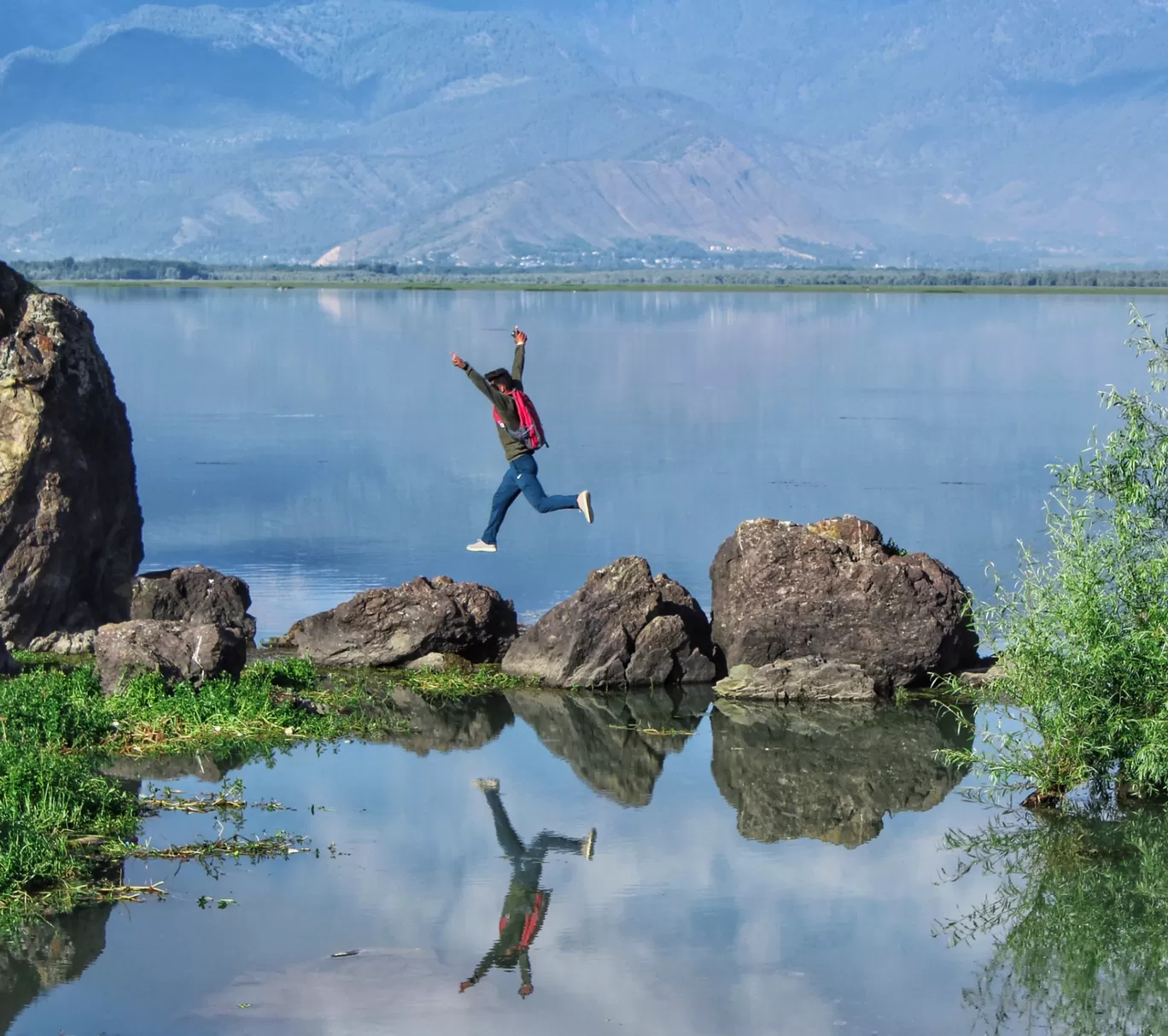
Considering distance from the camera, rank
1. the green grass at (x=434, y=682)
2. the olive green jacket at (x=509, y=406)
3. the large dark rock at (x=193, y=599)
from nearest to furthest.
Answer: the green grass at (x=434, y=682) → the olive green jacket at (x=509, y=406) → the large dark rock at (x=193, y=599)

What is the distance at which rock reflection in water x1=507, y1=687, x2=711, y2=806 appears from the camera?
631 inches

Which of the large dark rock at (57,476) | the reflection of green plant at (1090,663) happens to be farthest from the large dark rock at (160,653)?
the reflection of green plant at (1090,663)

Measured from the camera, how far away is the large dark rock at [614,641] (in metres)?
19.0

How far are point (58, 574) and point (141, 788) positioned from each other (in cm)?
669

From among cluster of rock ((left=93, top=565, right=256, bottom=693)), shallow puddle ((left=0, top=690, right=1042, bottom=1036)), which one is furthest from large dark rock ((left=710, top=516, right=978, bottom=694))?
cluster of rock ((left=93, top=565, right=256, bottom=693))

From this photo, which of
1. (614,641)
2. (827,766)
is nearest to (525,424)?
(614,641)

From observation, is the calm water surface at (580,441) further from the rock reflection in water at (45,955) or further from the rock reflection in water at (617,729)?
the rock reflection in water at (45,955)

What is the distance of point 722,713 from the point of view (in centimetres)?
1814

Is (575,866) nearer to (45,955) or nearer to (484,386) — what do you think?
(45,955)

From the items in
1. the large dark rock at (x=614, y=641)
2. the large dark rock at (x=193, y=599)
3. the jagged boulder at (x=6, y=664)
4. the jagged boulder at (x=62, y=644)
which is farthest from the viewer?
the large dark rock at (x=193, y=599)

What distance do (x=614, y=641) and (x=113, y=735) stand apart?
205 inches

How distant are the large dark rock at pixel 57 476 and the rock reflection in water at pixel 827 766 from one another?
735 centimetres

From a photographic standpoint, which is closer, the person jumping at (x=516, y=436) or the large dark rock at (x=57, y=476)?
the person jumping at (x=516, y=436)

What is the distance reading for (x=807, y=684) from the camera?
18562 mm
